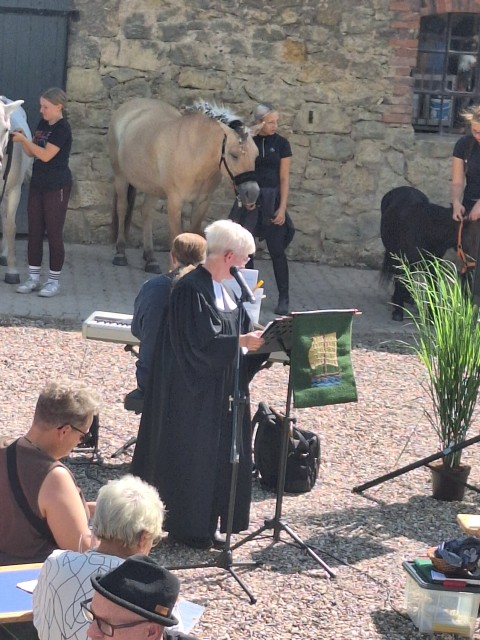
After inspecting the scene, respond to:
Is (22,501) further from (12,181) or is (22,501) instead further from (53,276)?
(12,181)

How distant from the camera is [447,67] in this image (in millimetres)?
13234

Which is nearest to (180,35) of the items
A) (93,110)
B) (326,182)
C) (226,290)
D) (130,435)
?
(93,110)

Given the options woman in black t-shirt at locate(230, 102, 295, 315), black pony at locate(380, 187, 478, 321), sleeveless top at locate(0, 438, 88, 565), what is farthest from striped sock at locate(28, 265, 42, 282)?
sleeveless top at locate(0, 438, 88, 565)

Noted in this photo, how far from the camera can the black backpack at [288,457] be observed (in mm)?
6930

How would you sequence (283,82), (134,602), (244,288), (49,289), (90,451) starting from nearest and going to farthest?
1. (134,602)
2. (244,288)
3. (90,451)
4. (49,289)
5. (283,82)

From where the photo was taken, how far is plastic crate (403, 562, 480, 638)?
5305 millimetres

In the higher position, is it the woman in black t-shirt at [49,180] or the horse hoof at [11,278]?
the woman in black t-shirt at [49,180]

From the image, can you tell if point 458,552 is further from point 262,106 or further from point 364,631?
point 262,106

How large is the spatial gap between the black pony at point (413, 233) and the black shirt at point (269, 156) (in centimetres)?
123

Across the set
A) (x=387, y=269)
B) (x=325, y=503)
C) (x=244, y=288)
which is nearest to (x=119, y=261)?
(x=387, y=269)

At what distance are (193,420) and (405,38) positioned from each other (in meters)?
7.97

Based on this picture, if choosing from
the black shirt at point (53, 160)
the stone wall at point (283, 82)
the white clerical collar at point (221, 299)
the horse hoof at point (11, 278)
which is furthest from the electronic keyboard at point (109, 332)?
the stone wall at point (283, 82)

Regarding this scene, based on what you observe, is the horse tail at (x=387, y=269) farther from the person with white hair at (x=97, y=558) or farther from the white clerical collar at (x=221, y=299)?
the person with white hair at (x=97, y=558)

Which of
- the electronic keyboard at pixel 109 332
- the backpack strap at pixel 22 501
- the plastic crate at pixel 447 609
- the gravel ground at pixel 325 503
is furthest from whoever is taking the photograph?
the electronic keyboard at pixel 109 332
